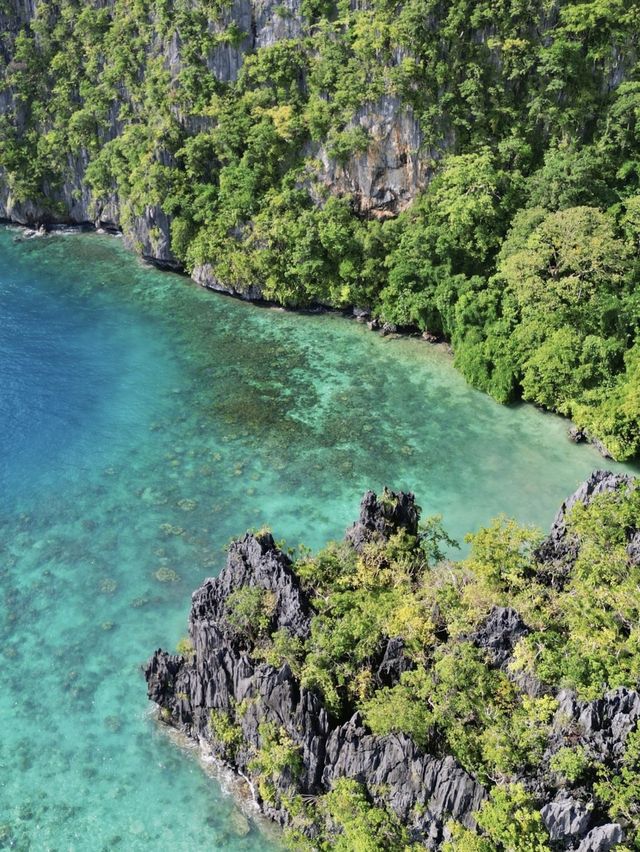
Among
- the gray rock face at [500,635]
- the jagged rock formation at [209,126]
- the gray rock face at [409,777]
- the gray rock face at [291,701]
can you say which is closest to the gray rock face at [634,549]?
the gray rock face at [500,635]

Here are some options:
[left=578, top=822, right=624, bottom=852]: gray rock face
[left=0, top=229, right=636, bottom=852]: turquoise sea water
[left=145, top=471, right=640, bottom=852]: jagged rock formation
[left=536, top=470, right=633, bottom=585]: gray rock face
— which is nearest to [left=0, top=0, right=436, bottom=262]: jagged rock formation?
[left=0, top=229, right=636, bottom=852]: turquoise sea water

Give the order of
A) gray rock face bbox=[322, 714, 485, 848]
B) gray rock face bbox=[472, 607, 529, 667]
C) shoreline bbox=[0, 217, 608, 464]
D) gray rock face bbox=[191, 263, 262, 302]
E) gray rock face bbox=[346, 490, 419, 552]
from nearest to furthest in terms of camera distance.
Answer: gray rock face bbox=[322, 714, 485, 848], gray rock face bbox=[472, 607, 529, 667], gray rock face bbox=[346, 490, 419, 552], shoreline bbox=[0, 217, 608, 464], gray rock face bbox=[191, 263, 262, 302]

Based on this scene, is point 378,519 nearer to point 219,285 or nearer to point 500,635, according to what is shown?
point 500,635

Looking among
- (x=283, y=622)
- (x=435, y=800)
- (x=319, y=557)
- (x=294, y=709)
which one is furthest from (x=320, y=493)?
(x=435, y=800)

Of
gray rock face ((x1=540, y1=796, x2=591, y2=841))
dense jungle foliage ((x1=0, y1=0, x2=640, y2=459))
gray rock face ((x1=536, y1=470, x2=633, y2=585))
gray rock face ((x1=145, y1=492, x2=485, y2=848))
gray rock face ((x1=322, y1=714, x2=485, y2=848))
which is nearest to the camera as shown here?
Result: gray rock face ((x1=540, y1=796, x2=591, y2=841))

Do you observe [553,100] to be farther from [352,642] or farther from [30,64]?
[30,64]

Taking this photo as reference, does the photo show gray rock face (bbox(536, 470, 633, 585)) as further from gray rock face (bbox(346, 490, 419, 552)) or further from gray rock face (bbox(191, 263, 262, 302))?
gray rock face (bbox(191, 263, 262, 302))

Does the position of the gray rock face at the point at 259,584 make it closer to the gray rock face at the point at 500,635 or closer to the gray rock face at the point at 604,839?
the gray rock face at the point at 500,635
